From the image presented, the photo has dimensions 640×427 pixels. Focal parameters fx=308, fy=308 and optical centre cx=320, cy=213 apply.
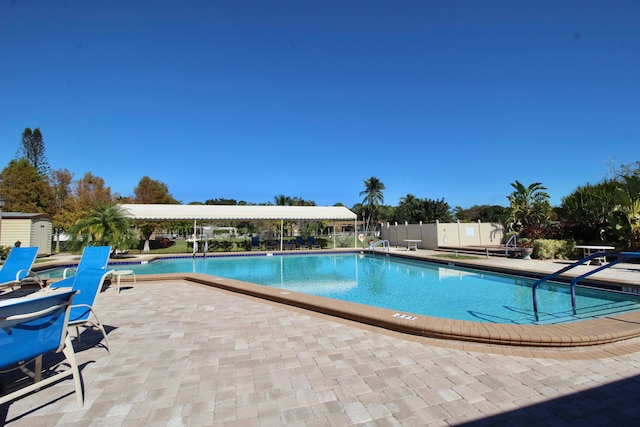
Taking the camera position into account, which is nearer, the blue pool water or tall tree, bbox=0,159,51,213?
the blue pool water

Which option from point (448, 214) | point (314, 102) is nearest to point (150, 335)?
point (314, 102)

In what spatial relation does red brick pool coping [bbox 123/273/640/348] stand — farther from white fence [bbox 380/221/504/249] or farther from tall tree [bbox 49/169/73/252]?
tall tree [bbox 49/169/73/252]

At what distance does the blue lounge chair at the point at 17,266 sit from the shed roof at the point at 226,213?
1130cm

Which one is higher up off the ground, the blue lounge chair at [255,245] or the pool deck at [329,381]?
the blue lounge chair at [255,245]

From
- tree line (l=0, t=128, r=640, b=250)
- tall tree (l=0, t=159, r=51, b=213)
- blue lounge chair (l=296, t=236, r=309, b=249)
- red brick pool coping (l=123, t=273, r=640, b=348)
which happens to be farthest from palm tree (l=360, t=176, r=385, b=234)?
red brick pool coping (l=123, t=273, r=640, b=348)

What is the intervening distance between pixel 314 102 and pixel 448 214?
84.2 feet

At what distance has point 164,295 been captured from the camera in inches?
251

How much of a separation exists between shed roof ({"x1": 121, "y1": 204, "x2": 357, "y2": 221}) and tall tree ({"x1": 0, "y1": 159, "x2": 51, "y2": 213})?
1302cm

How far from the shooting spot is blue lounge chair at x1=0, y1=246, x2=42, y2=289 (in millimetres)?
5961

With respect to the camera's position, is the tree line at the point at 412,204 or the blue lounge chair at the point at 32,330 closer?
the blue lounge chair at the point at 32,330

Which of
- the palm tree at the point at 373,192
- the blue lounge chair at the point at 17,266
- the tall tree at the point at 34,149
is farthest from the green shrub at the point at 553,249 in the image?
the tall tree at the point at 34,149

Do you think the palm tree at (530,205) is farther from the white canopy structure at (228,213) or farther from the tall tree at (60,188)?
the tall tree at (60,188)

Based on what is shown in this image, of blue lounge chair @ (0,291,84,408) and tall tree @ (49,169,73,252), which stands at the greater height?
tall tree @ (49,169,73,252)

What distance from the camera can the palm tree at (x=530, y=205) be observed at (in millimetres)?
17266
